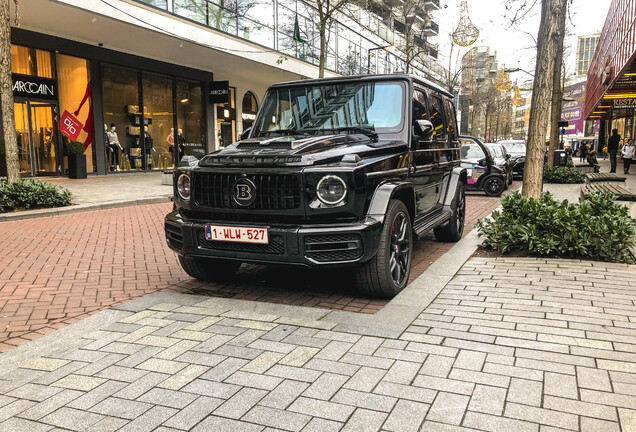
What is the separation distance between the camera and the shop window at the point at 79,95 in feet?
58.3

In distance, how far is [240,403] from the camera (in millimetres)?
2621

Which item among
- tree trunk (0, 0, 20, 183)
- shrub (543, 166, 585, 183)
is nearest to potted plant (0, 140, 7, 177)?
tree trunk (0, 0, 20, 183)

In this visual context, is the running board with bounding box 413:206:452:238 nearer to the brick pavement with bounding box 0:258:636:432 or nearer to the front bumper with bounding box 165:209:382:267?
the brick pavement with bounding box 0:258:636:432

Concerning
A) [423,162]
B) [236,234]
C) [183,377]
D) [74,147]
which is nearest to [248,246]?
[236,234]

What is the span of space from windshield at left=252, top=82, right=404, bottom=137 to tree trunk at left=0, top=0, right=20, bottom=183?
7345 millimetres

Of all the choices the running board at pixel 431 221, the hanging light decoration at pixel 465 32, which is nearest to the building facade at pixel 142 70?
the hanging light decoration at pixel 465 32

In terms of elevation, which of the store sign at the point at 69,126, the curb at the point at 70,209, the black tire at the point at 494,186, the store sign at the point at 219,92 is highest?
the store sign at the point at 219,92

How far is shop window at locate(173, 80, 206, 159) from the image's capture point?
23.4m

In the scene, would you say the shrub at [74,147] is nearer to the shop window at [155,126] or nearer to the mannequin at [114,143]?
the mannequin at [114,143]

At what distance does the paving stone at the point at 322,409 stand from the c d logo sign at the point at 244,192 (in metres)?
1.83

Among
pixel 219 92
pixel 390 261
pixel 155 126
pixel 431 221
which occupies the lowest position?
pixel 390 261

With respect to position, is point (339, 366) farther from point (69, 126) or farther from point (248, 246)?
point (69, 126)

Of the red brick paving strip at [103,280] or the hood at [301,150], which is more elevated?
the hood at [301,150]

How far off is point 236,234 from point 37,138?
16.3m
